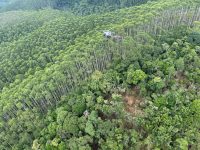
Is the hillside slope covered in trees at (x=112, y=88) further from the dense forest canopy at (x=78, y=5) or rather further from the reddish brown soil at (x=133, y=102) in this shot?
the dense forest canopy at (x=78, y=5)

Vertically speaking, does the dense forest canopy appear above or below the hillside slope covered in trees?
below

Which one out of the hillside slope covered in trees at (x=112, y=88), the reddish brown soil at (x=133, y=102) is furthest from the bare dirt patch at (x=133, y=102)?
the hillside slope covered in trees at (x=112, y=88)

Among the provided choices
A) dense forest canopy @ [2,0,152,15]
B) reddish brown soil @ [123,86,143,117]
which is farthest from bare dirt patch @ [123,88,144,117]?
dense forest canopy @ [2,0,152,15]

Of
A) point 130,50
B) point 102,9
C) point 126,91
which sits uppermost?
point 130,50

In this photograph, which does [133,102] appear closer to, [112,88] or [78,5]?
[112,88]

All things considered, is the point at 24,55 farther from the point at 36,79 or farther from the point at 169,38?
the point at 169,38

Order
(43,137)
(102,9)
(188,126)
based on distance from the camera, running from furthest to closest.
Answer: (102,9) < (43,137) < (188,126)

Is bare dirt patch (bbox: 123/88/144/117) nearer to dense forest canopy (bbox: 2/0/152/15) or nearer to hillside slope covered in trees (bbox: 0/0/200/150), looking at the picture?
hillside slope covered in trees (bbox: 0/0/200/150)

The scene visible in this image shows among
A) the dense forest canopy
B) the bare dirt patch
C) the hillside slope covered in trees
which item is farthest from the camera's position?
the dense forest canopy

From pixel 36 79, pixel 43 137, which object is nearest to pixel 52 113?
pixel 43 137
